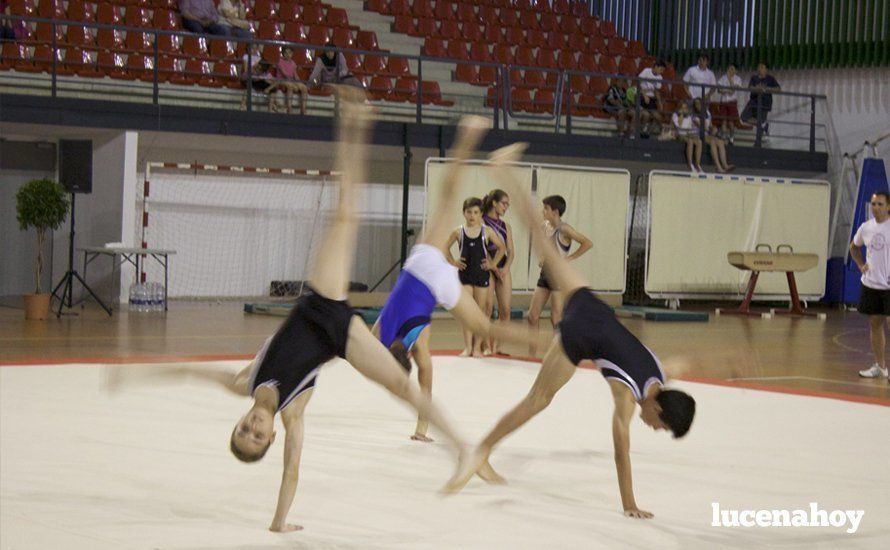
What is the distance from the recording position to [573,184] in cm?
1686

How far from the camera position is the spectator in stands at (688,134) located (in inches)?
736

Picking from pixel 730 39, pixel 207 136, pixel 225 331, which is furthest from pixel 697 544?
pixel 730 39

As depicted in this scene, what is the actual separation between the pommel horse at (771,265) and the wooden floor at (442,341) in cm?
108

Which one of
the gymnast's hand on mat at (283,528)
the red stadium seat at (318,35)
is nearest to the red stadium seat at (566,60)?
the red stadium seat at (318,35)

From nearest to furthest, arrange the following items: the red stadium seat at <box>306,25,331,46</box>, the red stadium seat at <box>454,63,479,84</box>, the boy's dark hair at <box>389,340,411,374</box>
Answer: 1. the boy's dark hair at <box>389,340,411,374</box>
2. the red stadium seat at <box>306,25,331,46</box>
3. the red stadium seat at <box>454,63,479,84</box>

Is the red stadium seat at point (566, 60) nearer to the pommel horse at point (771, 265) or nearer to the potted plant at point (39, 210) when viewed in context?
the pommel horse at point (771, 265)

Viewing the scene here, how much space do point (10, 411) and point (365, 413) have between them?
232cm

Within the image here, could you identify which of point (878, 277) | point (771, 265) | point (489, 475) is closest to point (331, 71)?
point (771, 265)

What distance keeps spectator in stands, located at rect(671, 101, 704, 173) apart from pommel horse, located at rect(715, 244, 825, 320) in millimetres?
1727

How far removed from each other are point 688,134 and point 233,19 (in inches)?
307

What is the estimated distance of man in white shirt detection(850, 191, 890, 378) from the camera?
392 inches

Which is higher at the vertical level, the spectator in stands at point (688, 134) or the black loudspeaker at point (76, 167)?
the spectator in stands at point (688, 134)

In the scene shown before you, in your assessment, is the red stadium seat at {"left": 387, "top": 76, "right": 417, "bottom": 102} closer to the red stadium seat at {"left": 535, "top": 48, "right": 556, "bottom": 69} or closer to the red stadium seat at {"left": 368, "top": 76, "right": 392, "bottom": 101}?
the red stadium seat at {"left": 368, "top": 76, "right": 392, "bottom": 101}

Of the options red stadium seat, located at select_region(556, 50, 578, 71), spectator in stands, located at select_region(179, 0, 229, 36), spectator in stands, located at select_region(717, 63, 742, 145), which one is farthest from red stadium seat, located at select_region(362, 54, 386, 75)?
spectator in stands, located at select_region(717, 63, 742, 145)
